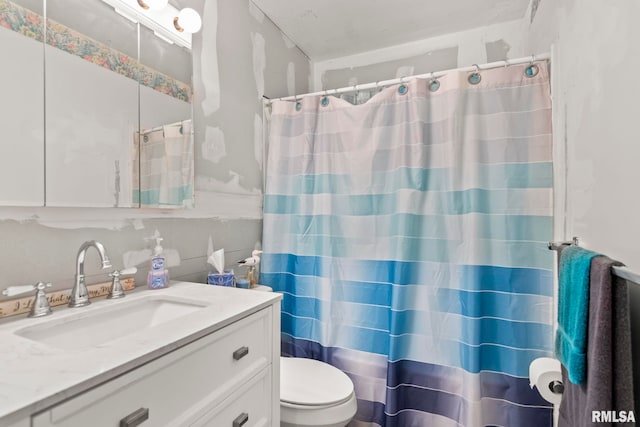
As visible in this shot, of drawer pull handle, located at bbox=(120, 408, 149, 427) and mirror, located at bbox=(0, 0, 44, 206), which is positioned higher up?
mirror, located at bbox=(0, 0, 44, 206)

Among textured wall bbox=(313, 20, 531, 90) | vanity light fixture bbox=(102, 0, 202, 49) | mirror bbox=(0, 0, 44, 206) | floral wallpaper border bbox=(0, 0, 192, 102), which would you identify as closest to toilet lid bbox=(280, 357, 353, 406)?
mirror bbox=(0, 0, 44, 206)

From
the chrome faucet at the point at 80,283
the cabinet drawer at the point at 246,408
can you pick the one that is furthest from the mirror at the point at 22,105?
the cabinet drawer at the point at 246,408

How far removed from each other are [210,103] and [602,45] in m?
1.51

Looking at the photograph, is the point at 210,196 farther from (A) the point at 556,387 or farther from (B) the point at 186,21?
(A) the point at 556,387

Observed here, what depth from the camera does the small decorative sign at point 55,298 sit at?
85 cm

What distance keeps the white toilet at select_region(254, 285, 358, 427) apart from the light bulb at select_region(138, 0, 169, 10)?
5.50 feet

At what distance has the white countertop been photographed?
50 centimetres

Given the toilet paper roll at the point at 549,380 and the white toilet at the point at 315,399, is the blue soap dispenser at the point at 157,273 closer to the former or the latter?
the white toilet at the point at 315,399

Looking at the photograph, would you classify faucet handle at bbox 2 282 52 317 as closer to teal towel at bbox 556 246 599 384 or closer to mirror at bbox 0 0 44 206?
mirror at bbox 0 0 44 206

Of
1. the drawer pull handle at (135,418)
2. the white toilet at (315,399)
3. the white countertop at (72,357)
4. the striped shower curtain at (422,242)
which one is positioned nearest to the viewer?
the white countertop at (72,357)

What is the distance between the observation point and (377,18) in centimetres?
196

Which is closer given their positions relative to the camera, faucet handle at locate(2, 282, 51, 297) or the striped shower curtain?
faucet handle at locate(2, 282, 51, 297)

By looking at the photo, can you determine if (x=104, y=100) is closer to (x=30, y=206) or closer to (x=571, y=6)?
(x=30, y=206)

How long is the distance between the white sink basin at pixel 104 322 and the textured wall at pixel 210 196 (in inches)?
6.5
